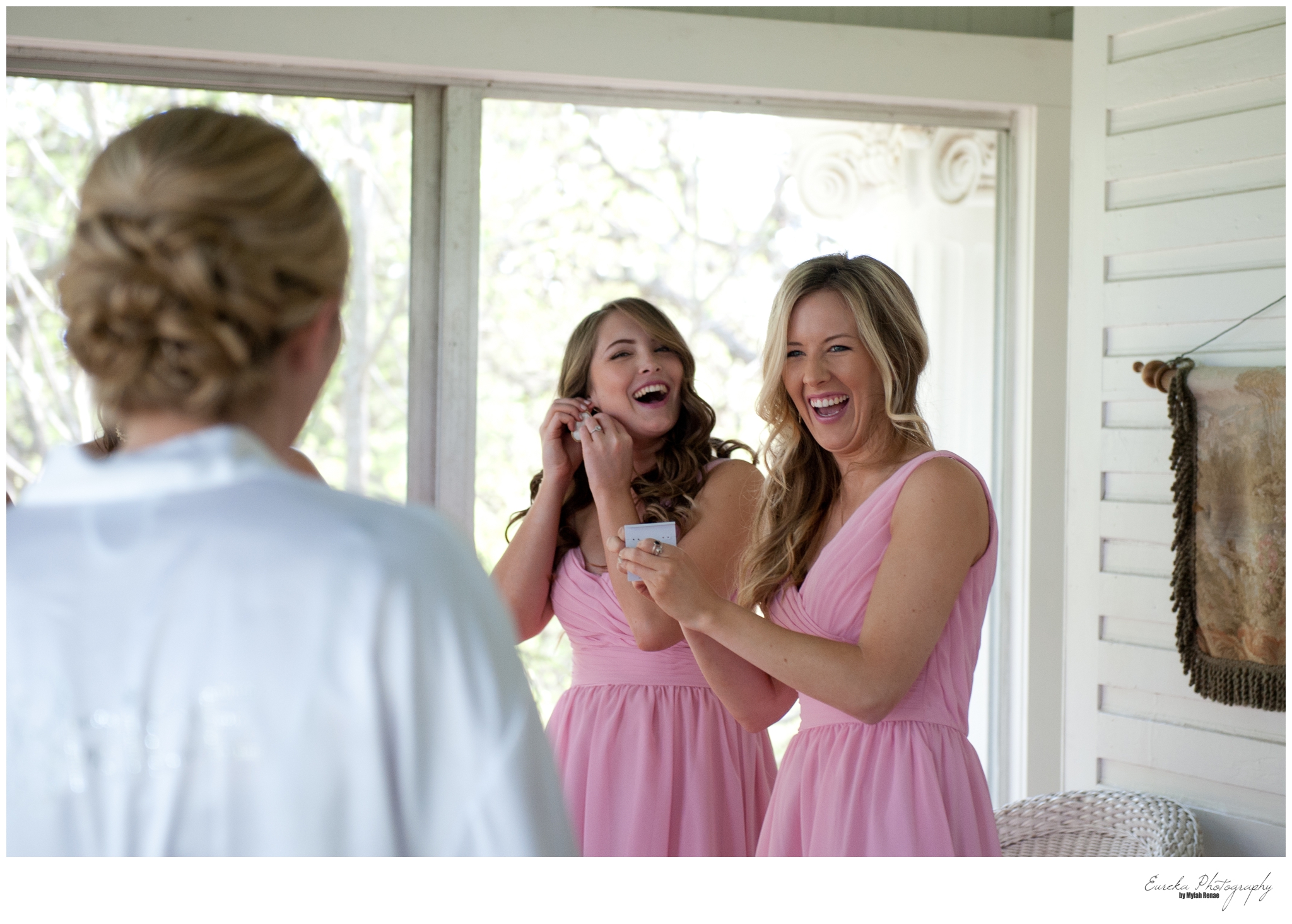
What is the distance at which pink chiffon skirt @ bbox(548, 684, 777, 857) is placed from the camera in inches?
75.7

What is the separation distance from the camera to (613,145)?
2.85m

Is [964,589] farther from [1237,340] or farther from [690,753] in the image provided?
[1237,340]

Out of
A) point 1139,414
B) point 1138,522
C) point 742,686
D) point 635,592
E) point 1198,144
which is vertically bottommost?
point 742,686

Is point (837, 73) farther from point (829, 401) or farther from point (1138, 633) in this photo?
point (1138, 633)

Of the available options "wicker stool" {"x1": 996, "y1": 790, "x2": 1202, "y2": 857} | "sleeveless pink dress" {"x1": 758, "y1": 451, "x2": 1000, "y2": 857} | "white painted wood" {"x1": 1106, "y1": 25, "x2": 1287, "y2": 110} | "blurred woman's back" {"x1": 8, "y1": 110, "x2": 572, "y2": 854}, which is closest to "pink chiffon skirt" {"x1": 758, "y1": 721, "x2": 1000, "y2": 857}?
"sleeveless pink dress" {"x1": 758, "y1": 451, "x2": 1000, "y2": 857}

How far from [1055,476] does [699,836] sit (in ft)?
4.97

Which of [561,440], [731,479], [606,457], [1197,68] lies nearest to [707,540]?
[731,479]

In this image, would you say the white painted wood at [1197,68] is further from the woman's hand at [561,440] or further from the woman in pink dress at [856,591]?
the woman's hand at [561,440]

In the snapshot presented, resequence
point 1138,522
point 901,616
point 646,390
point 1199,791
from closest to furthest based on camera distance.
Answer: point 901,616 < point 646,390 < point 1199,791 < point 1138,522

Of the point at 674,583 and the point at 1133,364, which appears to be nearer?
the point at 674,583

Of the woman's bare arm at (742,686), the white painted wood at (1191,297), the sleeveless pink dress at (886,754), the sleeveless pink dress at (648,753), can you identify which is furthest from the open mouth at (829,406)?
the white painted wood at (1191,297)

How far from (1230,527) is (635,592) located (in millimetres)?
1217

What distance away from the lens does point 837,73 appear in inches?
110

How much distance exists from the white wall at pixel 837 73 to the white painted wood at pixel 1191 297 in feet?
1.48
